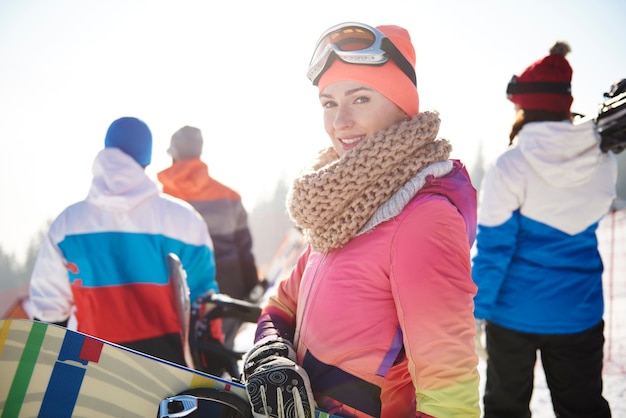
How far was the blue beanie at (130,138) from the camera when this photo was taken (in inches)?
107

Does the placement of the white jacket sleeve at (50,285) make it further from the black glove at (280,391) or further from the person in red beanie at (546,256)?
the person in red beanie at (546,256)

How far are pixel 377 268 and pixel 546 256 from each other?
5.83 feet

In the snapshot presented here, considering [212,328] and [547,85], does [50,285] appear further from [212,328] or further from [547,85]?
[547,85]

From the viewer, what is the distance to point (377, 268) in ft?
4.05

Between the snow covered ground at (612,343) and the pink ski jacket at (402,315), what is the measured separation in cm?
320

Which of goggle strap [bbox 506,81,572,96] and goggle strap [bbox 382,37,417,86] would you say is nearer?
goggle strap [bbox 382,37,417,86]

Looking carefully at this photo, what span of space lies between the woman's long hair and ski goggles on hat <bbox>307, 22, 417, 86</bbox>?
4.64 feet

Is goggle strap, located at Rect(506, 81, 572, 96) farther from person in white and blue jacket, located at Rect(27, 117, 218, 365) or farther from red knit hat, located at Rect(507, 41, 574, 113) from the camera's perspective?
person in white and blue jacket, located at Rect(27, 117, 218, 365)

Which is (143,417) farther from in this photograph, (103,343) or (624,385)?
(624,385)

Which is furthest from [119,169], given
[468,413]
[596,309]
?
[596,309]

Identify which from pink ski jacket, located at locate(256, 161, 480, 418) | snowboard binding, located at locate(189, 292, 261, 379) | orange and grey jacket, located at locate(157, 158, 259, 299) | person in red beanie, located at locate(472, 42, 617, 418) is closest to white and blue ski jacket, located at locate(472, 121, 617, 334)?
person in red beanie, located at locate(472, 42, 617, 418)

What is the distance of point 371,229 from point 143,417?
96cm

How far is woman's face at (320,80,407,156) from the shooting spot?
4.93ft

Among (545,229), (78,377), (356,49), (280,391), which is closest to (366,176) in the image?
(356,49)
